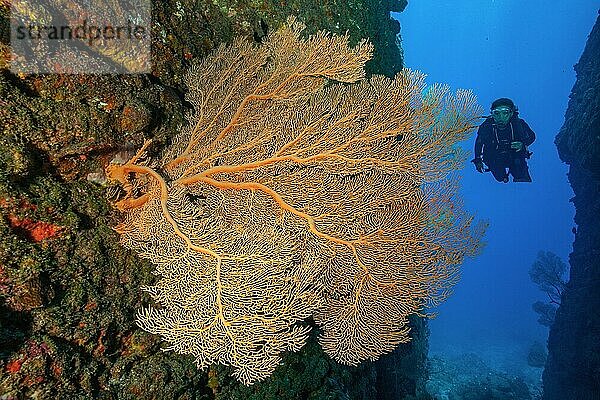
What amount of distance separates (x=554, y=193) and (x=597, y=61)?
13708cm

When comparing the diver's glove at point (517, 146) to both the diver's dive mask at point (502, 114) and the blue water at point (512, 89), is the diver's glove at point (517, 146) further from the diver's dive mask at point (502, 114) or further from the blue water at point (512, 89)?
the blue water at point (512, 89)

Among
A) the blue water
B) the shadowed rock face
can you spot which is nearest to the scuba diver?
the shadowed rock face

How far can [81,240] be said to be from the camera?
3.10m

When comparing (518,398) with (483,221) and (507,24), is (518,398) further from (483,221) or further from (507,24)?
(507,24)

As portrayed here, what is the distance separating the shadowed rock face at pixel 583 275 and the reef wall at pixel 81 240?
12.3 m

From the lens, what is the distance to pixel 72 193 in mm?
3162

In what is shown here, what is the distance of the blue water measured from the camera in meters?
90.4

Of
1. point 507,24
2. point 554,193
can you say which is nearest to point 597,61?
point 554,193

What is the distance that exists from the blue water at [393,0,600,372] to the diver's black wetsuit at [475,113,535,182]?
5521 centimetres

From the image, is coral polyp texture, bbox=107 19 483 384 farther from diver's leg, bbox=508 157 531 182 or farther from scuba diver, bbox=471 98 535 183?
diver's leg, bbox=508 157 531 182

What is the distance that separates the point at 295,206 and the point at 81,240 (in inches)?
74.9

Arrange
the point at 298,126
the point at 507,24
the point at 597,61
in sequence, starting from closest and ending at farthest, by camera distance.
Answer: the point at 298,126 → the point at 597,61 → the point at 507,24

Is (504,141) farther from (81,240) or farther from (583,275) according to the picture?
(81,240)

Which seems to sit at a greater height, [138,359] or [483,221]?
[483,221]
